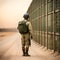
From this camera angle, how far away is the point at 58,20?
13.5 m

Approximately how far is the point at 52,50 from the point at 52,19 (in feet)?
4.87

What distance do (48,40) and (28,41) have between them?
2608mm

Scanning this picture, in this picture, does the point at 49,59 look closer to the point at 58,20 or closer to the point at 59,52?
the point at 59,52

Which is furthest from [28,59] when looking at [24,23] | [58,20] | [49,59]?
[58,20]

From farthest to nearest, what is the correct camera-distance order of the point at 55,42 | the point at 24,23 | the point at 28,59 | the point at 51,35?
the point at 51,35 → the point at 55,42 → the point at 24,23 → the point at 28,59

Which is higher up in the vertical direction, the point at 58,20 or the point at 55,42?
the point at 58,20

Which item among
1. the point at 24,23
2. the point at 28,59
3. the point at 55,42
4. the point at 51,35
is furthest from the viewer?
the point at 51,35

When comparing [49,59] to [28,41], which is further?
[28,41]

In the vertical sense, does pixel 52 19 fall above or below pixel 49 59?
above

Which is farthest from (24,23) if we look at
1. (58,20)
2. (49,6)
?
(49,6)

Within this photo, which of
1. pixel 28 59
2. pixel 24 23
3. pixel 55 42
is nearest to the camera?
pixel 28 59

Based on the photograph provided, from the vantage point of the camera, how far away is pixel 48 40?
15438 mm

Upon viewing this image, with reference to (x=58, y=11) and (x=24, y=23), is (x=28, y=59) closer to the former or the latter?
(x=24, y=23)

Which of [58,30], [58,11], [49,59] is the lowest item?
[49,59]
